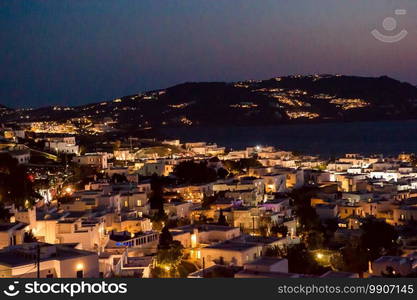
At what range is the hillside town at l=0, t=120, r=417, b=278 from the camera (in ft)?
22.3

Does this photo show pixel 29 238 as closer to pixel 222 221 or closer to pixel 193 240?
pixel 193 240

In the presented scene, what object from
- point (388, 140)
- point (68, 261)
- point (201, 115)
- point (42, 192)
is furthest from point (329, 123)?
point (68, 261)

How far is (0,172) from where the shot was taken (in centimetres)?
1109

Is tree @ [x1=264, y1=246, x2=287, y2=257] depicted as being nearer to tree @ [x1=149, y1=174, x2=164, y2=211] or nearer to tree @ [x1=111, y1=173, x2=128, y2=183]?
tree @ [x1=149, y1=174, x2=164, y2=211]

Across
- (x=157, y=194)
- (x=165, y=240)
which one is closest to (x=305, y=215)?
(x=157, y=194)

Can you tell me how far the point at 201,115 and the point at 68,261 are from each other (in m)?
61.5

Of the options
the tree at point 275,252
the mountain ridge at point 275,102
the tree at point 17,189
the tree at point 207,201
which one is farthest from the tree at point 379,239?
the mountain ridge at point 275,102

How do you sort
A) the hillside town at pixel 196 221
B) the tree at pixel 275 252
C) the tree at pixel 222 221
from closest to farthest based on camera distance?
the hillside town at pixel 196 221 → the tree at pixel 275 252 → the tree at pixel 222 221

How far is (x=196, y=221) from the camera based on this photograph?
35.4 feet

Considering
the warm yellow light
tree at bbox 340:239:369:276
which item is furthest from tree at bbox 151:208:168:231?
tree at bbox 340:239:369:276

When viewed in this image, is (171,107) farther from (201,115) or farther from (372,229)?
(372,229)

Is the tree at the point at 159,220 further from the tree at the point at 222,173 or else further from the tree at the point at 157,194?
the tree at the point at 222,173

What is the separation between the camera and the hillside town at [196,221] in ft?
22.3

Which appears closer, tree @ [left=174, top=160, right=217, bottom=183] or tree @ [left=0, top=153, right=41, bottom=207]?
tree @ [left=0, top=153, right=41, bottom=207]
